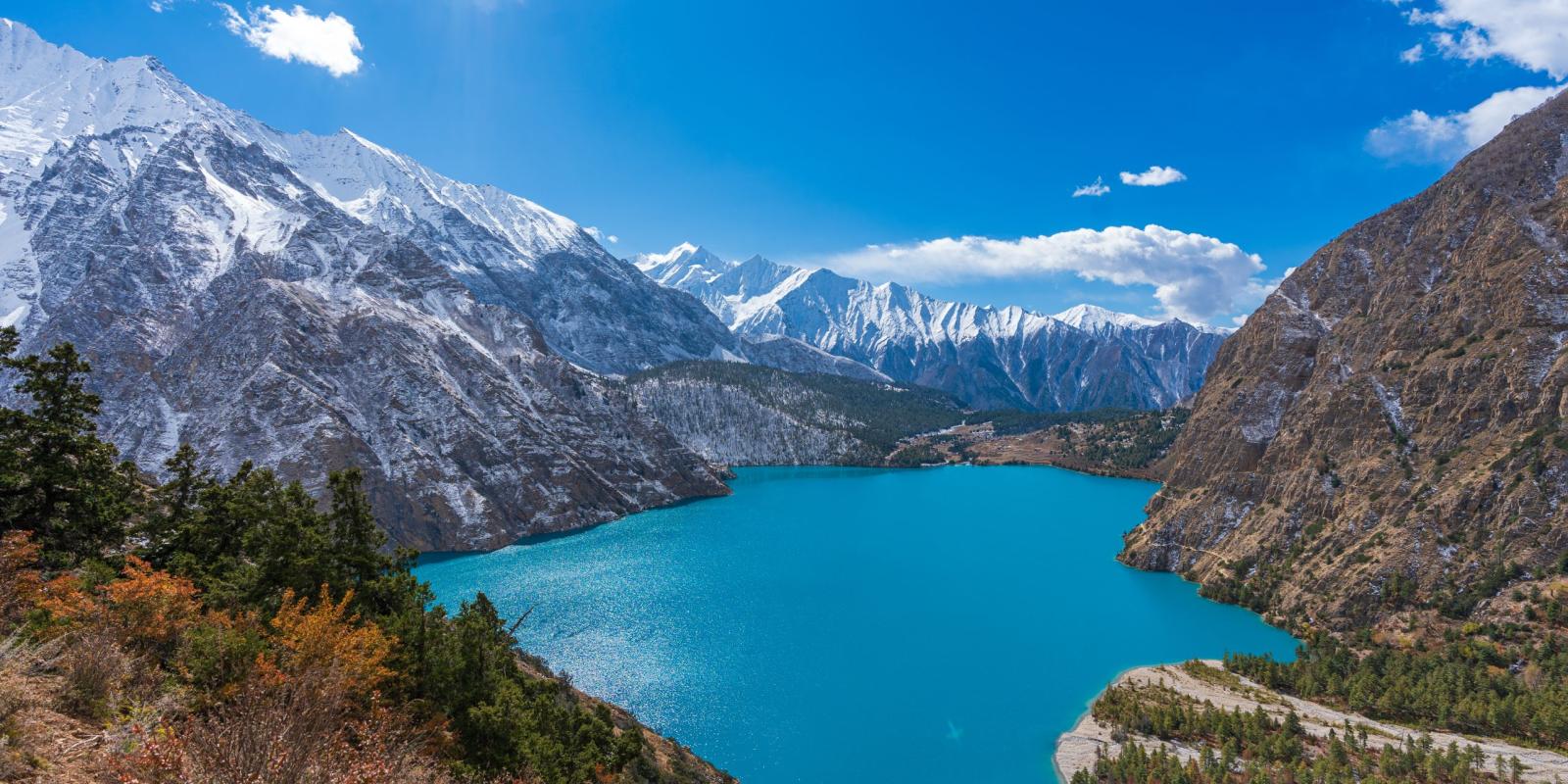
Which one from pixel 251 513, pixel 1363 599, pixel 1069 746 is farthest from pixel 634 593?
pixel 1363 599

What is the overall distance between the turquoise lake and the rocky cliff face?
30.7 feet

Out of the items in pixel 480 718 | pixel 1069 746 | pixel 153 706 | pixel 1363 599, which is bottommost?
pixel 1069 746

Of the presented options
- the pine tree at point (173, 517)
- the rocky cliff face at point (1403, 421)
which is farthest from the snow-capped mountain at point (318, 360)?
the rocky cliff face at point (1403, 421)

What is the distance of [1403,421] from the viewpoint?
87.6 meters

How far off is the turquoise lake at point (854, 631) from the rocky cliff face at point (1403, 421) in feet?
30.7

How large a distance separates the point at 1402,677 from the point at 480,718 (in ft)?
242

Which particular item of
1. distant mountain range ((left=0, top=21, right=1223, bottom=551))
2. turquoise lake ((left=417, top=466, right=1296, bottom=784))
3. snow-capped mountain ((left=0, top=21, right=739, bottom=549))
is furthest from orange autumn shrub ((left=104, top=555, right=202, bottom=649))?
snow-capped mountain ((left=0, top=21, right=739, bottom=549))

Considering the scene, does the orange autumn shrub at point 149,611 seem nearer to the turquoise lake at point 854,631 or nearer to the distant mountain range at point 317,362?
the turquoise lake at point 854,631

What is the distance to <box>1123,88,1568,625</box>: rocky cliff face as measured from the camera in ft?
241

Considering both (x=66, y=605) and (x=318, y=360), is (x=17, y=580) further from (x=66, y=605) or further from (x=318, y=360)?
(x=318, y=360)

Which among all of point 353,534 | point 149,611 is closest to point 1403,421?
point 353,534

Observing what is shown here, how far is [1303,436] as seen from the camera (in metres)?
99.4

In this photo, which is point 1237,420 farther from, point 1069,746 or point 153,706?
point 153,706

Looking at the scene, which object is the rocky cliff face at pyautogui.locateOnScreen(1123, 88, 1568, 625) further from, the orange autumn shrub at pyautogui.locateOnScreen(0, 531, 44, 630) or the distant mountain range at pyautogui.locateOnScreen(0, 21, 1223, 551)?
the distant mountain range at pyautogui.locateOnScreen(0, 21, 1223, 551)
